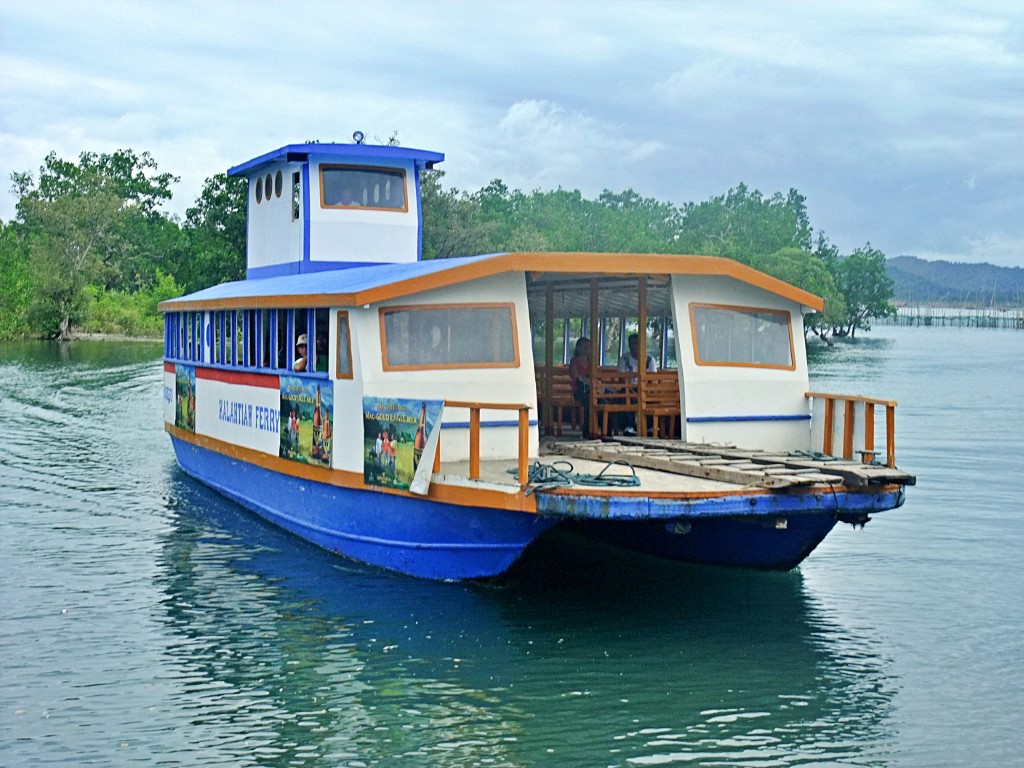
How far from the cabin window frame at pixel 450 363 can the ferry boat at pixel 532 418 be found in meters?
0.01

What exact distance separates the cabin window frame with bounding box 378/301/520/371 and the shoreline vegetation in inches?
1212

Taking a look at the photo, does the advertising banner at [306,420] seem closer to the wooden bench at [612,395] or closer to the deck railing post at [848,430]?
the wooden bench at [612,395]

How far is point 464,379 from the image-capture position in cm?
1206

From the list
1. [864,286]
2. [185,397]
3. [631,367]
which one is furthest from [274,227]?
[864,286]

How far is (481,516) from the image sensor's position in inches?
433

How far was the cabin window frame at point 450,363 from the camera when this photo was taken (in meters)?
11.9

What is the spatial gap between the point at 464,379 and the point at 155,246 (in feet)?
216

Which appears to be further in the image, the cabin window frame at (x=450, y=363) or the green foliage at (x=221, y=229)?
the green foliage at (x=221, y=229)

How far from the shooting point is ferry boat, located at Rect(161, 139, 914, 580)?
34.6ft

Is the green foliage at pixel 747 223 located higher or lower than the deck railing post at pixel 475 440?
higher

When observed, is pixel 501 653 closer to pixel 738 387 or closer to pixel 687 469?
pixel 687 469

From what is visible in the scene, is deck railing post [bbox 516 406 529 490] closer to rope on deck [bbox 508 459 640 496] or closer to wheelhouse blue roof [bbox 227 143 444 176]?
rope on deck [bbox 508 459 640 496]

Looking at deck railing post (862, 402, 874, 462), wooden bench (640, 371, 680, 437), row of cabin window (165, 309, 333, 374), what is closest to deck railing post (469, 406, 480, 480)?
row of cabin window (165, 309, 333, 374)

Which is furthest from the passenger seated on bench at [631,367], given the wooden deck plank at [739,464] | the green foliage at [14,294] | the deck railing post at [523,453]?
the green foliage at [14,294]
